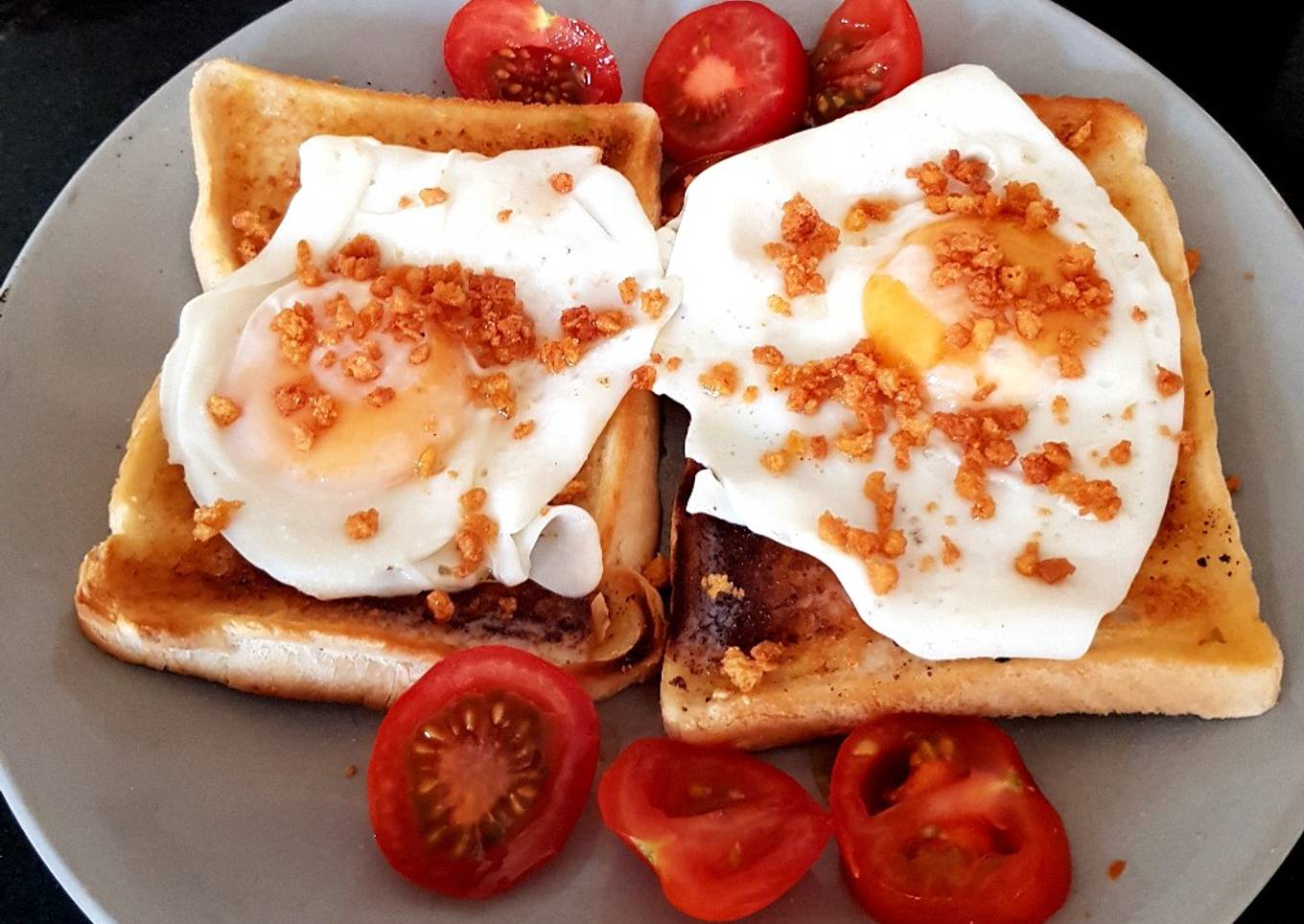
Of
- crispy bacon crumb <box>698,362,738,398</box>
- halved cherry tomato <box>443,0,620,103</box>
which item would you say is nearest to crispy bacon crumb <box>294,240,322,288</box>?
halved cherry tomato <box>443,0,620,103</box>

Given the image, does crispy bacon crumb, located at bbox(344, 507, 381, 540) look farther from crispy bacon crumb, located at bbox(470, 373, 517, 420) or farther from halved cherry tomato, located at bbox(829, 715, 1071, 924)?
halved cherry tomato, located at bbox(829, 715, 1071, 924)

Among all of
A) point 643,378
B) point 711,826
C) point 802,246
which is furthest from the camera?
point 802,246

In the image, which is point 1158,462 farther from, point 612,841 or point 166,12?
point 166,12

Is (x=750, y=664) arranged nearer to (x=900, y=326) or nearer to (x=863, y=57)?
(x=900, y=326)

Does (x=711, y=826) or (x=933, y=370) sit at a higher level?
(x=933, y=370)

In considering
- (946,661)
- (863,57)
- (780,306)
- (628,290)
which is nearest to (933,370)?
(780,306)

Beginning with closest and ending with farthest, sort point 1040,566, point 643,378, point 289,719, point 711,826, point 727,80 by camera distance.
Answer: point 711,826 < point 1040,566 < point 289,719 < point 643,378 < point 727,80

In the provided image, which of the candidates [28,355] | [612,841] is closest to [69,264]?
[28,355]
